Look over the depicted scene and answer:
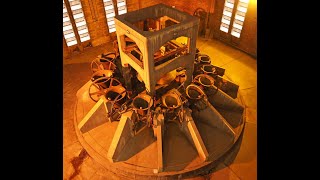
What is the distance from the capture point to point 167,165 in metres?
9.08

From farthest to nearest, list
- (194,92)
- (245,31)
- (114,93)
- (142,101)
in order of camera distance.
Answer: (245,31)
(114,93)
(194,92)
(142,101)

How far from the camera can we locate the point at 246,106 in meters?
11.8

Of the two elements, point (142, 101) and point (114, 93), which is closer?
point (142, 101)

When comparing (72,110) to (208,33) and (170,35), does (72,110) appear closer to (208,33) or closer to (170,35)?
(170,35)

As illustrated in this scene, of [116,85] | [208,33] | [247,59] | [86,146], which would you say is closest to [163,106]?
[116,85]

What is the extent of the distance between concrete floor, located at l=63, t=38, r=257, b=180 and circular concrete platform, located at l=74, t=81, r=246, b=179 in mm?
389

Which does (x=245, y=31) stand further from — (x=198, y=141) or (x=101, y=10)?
(x=101, y=10)

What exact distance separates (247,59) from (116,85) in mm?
8959

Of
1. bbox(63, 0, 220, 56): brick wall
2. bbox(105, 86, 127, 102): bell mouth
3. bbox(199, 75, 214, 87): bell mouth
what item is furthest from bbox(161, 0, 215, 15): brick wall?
bbox(105, 86, 127, 102): bell mouth

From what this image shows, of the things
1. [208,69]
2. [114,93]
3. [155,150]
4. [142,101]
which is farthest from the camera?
[208,69]

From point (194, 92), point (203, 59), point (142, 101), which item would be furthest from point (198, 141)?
point (203, 59)

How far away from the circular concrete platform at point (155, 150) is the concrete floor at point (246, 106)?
39 cm

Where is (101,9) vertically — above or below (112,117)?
above

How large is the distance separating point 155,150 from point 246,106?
548 cm
